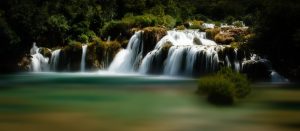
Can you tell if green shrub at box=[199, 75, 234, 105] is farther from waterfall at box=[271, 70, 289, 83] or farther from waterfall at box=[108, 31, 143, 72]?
waterfall at box=[108, 31, 143, 72]

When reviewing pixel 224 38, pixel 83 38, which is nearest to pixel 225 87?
pixel 224 38

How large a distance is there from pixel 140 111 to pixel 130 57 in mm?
27349

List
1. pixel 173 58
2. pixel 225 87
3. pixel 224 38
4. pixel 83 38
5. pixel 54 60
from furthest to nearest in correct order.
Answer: pixel 83 38
pixel 54 60
pixel 224 38
pixel 173 58
pixel 225 87

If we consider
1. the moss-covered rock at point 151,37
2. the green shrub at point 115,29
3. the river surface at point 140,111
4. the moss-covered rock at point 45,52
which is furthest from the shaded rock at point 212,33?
the river surface at point 140,111

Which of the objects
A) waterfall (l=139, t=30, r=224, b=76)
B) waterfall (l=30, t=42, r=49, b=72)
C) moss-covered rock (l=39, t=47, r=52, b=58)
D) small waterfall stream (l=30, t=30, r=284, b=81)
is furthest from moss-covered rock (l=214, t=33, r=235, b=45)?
waterfall (l=30, t=42, r=49, b=72)

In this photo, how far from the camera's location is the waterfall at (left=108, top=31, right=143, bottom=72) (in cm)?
4633

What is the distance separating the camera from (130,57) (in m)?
46.7

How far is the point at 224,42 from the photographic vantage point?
147ft

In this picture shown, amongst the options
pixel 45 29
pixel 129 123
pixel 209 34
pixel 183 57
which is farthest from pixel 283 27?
pixel 45 29

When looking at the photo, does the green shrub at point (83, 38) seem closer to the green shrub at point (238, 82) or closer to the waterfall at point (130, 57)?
the waterfall at point (130, 57)

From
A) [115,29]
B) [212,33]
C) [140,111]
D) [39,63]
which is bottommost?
[140,111]

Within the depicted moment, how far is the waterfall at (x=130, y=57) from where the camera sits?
46.3 m

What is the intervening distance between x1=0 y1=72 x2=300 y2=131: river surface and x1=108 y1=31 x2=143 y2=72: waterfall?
18.4 m

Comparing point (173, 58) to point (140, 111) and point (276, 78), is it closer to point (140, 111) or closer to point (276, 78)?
point (276, 78)
